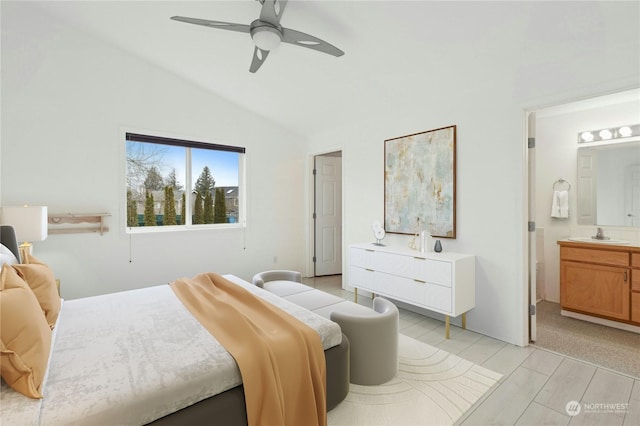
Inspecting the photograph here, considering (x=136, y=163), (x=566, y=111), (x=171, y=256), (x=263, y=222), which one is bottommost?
(x=171, y=256)

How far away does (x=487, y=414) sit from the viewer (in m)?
1.88

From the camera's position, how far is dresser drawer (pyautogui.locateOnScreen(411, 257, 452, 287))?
9.60 feet

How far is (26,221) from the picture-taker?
2.84 meters

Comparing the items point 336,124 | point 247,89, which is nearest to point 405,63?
point 336,124

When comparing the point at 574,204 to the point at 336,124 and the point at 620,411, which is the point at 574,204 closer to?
the point at 620,411

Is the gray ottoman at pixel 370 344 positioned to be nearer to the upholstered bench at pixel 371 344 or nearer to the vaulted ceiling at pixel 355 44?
the upholstered bench at pixel 371 344

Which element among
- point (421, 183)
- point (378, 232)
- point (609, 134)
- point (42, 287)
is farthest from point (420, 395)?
point (609, 134)

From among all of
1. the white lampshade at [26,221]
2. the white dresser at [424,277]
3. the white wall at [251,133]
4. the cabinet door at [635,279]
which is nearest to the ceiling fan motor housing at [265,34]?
the white wall at [251,133]

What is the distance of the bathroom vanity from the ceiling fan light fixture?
11.9 feet

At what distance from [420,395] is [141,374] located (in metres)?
1.69

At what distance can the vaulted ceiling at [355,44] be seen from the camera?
2.27 metres

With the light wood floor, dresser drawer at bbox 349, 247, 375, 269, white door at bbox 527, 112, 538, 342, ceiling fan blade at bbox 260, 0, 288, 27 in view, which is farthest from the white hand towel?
ceiling fan blade at bbox 260, 0, 288, 27

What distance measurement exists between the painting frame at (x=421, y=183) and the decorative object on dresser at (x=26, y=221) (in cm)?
366

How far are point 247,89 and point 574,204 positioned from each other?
174 inches
